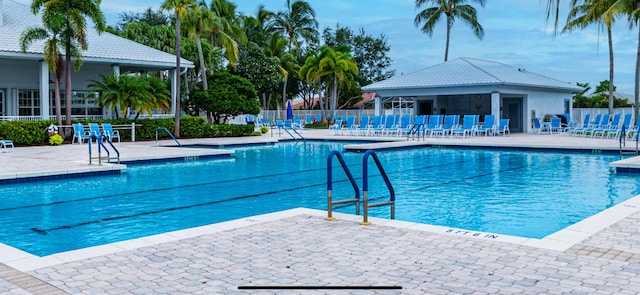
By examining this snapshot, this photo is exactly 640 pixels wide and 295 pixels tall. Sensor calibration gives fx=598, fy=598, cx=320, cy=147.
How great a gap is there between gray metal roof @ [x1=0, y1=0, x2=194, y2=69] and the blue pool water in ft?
33.6

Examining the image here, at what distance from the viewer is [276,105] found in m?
57.5

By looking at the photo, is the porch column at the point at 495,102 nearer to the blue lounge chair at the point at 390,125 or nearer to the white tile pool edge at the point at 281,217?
Answer: the blue lounge chair at the point at 390,125

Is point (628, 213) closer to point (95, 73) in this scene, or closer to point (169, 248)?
point (169, 248)

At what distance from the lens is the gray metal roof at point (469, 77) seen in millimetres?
27906

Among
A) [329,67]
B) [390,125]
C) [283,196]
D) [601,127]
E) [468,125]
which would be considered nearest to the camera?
[283,196]

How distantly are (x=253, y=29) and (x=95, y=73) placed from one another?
23.8 metres

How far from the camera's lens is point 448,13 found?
4378cm

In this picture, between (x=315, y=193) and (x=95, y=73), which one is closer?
(x=315, y=193)

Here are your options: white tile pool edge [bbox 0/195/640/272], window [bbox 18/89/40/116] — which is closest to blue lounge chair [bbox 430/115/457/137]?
window [bbox 18/89/40/116]

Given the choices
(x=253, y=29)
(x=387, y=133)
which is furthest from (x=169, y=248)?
(x=253, y=29)

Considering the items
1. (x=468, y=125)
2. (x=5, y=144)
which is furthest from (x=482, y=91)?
(x=5, y=144)

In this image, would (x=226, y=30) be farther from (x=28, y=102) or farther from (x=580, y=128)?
(x=580, y=128)

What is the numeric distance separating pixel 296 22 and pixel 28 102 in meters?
29.2

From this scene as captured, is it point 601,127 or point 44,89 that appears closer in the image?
point 44,89
